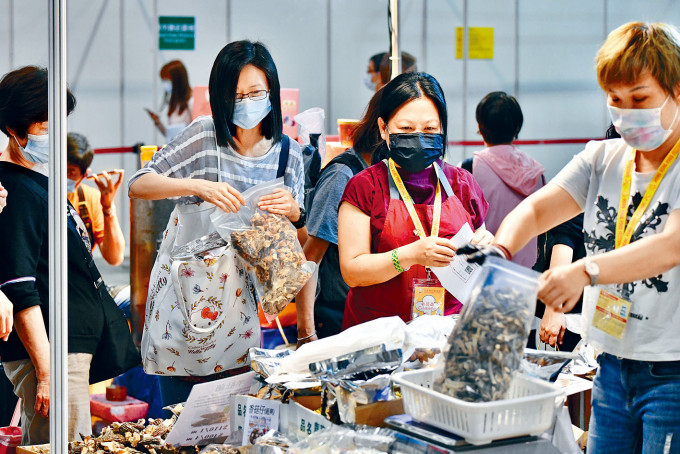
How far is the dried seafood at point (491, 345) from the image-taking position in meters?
1.40

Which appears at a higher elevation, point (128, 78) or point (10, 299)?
point (128, 78)

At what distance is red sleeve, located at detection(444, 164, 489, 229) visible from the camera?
2387 mm

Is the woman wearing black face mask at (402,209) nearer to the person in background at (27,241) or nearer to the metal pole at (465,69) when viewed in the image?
the person in background at (27,241)

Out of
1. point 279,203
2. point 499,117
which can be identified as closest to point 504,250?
point 279,203

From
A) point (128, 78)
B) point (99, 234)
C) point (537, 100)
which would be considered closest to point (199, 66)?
point (128, 78)

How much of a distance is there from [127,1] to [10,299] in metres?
4.87

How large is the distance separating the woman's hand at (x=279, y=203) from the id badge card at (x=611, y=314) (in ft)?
3.34

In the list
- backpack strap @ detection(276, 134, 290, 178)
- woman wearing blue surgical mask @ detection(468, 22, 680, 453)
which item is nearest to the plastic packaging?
woman wearing blue surgical mask @ detection(468, 22, 680, 453)

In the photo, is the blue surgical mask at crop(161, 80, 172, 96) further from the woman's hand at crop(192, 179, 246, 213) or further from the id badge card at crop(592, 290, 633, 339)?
the id badge card at crop(592, 290, 633, 339)

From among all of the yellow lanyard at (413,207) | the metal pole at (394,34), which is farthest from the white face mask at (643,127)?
the metal pole at (394,34)

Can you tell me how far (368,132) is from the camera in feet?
9.16

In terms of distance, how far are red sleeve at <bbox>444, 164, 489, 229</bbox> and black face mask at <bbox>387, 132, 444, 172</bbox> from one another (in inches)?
5.4

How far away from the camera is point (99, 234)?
346 cm

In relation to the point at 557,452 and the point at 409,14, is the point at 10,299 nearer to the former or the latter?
the point at 557,452
